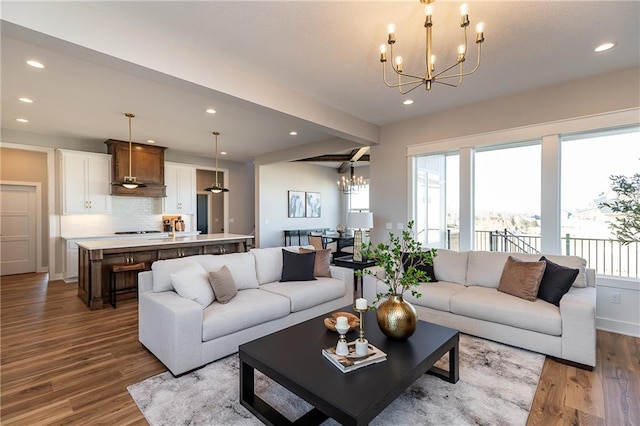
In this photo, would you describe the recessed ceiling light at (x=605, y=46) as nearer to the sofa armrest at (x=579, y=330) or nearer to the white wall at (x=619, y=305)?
the sofa armrest at (x=579, y=330)

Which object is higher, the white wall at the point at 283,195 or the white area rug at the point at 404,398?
the white wall at the point at 283,195

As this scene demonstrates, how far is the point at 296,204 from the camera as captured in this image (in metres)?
9.75

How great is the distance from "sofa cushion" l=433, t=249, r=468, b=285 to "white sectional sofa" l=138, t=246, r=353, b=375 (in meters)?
1.19

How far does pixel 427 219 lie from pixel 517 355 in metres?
2.75

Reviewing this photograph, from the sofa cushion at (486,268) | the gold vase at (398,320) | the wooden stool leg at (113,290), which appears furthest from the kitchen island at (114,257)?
the sofa cushion at (486,268)

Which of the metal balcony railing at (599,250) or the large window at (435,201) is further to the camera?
the large window at (435,201)

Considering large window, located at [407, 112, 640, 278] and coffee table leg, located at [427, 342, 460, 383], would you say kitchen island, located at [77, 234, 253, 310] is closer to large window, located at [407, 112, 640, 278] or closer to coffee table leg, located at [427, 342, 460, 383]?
large window, located at [407, 112, 640, 278]

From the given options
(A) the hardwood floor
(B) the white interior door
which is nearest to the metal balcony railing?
(A) the hardwood floor

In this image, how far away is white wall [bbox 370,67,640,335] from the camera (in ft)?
11.3

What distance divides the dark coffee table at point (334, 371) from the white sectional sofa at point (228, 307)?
683 mm

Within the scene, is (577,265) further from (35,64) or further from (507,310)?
(35,64)

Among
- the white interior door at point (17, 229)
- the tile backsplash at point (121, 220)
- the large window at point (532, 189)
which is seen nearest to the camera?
the large window at point (532, 189)

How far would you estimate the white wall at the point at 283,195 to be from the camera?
8.70 m

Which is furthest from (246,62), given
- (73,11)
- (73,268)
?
(73,268)
